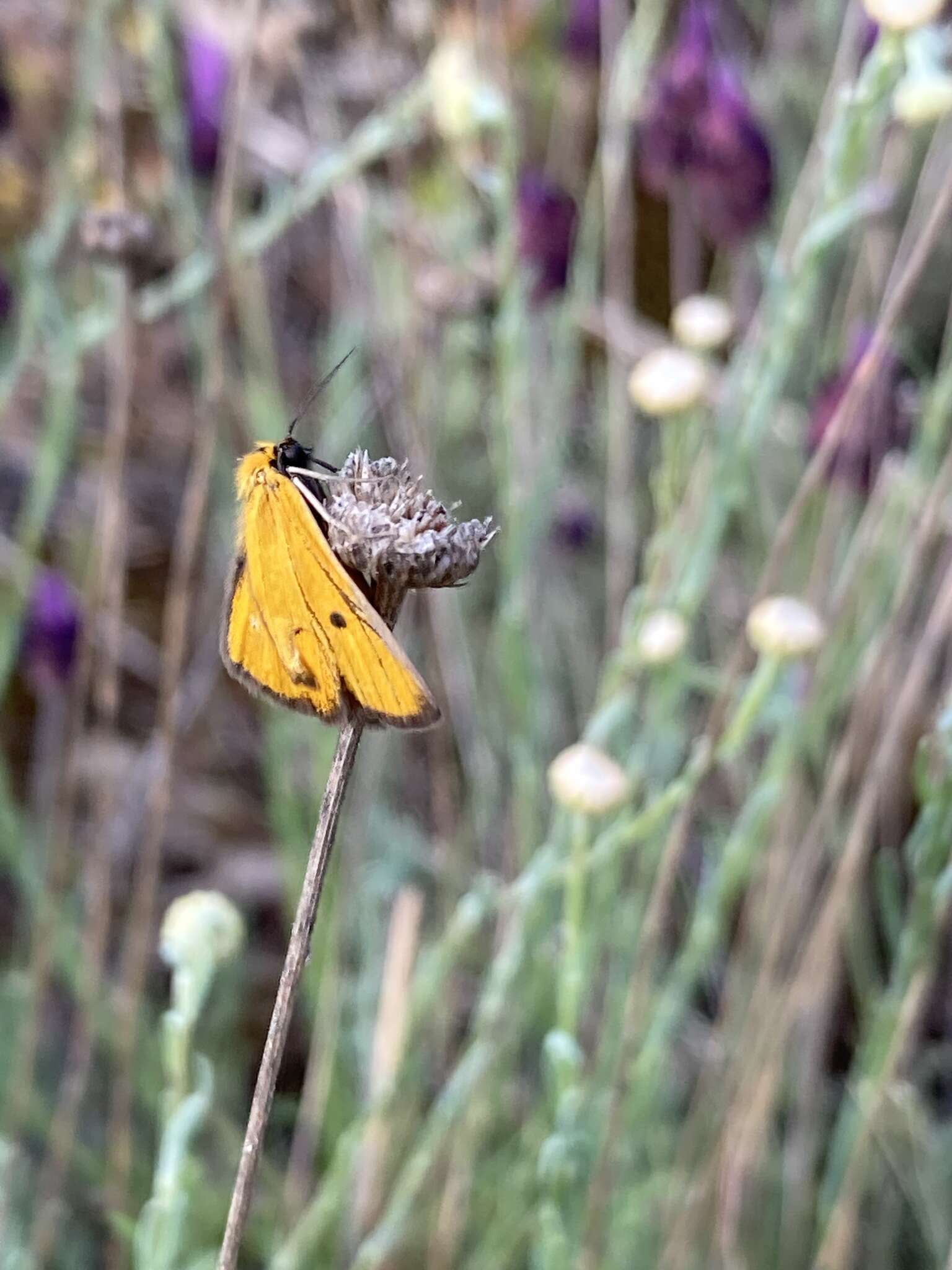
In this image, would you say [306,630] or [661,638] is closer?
[306,630]

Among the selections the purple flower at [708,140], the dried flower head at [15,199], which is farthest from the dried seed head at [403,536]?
the dried flower head at [15,199]

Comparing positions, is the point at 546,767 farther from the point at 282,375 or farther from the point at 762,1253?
the point at 282,375

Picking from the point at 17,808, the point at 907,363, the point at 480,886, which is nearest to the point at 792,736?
the point at 480,886

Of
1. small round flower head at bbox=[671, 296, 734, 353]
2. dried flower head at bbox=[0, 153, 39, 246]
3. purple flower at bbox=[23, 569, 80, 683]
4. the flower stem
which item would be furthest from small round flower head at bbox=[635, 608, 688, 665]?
dried flower head at bbox=[0, 153, 39, 246]

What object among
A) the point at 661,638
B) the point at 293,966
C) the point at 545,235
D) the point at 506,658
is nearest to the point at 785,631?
the point at 661,638

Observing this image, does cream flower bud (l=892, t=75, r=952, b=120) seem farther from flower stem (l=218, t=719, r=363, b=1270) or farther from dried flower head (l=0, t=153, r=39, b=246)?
dried flower head (l=0, t=153, r=39, b=246)

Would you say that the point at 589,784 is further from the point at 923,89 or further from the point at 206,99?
the point at 206,99

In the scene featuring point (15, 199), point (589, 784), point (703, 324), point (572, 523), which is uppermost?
point (15, 199)
